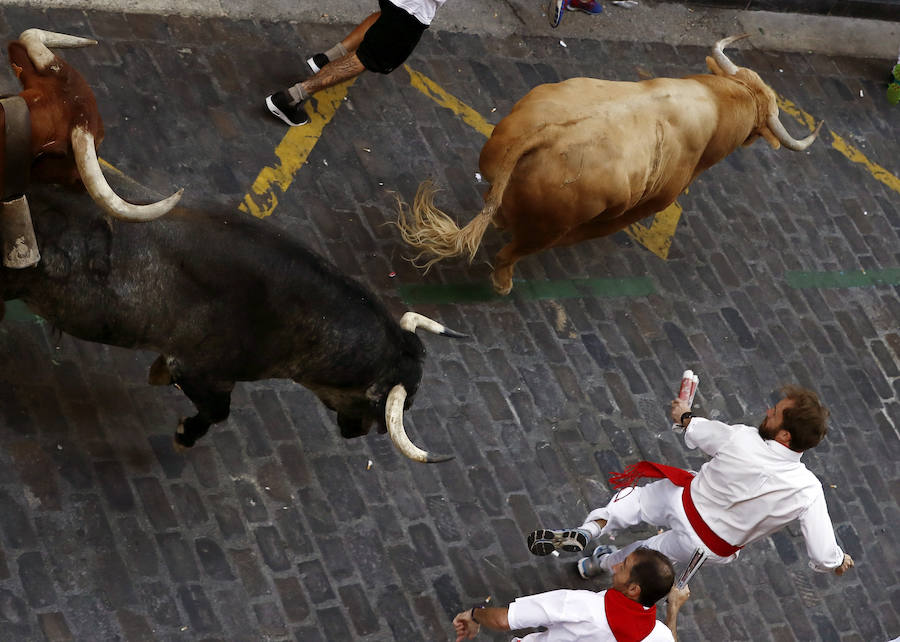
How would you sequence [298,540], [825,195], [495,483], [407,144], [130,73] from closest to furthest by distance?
1. [298,540]
2. [495,483]
3. [130,73]
4. [407,144]
5. [825,195]

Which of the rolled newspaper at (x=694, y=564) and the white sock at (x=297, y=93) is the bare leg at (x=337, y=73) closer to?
the white sock at (x=297, y=93)

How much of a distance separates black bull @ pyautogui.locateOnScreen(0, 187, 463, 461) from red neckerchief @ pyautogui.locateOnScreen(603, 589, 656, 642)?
1076mm

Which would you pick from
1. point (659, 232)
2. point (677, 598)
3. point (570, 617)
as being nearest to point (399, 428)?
point (570, 617)

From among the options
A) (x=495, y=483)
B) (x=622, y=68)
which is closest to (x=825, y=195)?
(x=622, y=68)

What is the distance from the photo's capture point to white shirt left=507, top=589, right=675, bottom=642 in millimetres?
4984

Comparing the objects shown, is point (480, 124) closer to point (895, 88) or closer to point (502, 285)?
point (502, 285)

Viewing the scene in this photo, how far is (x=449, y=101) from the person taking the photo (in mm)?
8578

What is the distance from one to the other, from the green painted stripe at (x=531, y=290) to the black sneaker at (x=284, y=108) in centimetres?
152

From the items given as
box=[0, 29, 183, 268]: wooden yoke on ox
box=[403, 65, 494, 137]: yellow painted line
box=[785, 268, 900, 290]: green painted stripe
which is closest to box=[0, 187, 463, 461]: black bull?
A: box=[0, 29, 183, 268]: wooden yoke on ox

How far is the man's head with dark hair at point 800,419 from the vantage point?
544 centimetres

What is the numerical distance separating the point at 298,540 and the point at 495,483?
1326mm

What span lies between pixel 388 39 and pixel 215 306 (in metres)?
2.95

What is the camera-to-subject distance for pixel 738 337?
8.20m

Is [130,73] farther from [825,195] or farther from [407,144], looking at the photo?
[825,195]
